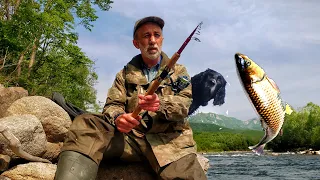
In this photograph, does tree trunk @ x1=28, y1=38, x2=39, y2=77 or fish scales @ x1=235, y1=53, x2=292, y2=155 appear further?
tree trunk @ x1=28, y1=38, x2=39, y2=77

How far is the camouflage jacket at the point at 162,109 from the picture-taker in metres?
4.11

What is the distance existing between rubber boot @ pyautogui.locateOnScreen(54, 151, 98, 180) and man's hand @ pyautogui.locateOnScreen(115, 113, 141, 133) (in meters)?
0.47

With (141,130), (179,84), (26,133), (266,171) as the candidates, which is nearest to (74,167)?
(141,130)

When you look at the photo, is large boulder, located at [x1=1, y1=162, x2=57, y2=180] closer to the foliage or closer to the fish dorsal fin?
the fish dorsal fin

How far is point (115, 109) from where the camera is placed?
4.30 meters

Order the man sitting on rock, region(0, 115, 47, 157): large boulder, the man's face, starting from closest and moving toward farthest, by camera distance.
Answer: the man sitting on rock
the man's face
region(0, 115, 47, 157): large boulder

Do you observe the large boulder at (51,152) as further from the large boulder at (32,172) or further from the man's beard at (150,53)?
the man's beard at (150,53)

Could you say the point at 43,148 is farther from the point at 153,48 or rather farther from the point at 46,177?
the point at 153,48

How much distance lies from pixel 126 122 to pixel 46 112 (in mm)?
3740

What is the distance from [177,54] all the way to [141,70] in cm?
146

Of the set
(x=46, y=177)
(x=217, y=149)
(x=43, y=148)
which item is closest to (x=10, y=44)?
(x=43, y=148)

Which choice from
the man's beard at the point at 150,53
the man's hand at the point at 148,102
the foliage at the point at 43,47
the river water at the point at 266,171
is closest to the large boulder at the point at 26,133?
the man's beard at the point at 150,53

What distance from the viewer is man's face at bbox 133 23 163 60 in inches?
172

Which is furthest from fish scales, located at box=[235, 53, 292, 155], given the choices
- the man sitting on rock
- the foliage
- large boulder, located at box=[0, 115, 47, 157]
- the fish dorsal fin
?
the foliage
